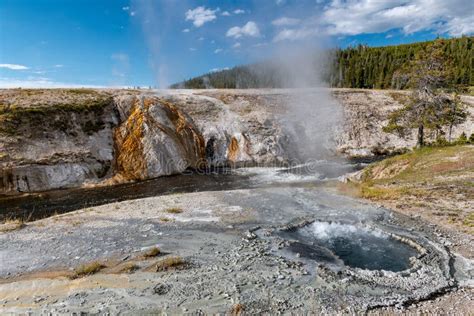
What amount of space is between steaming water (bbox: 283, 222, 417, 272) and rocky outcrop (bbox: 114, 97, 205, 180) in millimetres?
22462

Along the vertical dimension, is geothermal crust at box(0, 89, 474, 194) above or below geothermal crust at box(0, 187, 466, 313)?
above

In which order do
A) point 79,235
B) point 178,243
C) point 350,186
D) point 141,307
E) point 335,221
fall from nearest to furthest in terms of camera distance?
point 141,307 < point 178,243 < point 79,235 < point 335,221 < point 350,186

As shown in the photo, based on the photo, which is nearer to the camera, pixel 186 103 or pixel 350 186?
pixel 350 186

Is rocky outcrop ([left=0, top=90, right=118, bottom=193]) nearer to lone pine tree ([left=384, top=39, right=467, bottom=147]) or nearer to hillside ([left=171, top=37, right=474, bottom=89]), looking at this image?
lone pine tree ([left=384, top=39, right=467, bottom=147])

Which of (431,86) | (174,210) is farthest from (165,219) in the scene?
(431,86)

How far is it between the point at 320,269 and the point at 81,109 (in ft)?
116

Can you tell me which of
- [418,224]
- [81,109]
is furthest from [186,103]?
[418,224]

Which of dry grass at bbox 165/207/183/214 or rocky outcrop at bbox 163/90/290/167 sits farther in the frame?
rocky outcrop at bbox 163/90/290/167

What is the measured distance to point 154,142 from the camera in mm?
36938

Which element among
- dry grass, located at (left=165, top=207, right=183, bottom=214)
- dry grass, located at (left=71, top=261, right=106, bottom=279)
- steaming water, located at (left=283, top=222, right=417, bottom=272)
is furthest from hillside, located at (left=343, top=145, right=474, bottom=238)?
dry grass, located at (left=71, top=261, right=106, bottom=279)

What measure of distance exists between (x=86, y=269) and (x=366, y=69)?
121 m

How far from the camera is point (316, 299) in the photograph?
10.3 m

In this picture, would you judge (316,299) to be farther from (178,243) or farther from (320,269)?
(178,243)

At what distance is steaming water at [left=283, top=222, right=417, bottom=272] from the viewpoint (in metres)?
13.2
